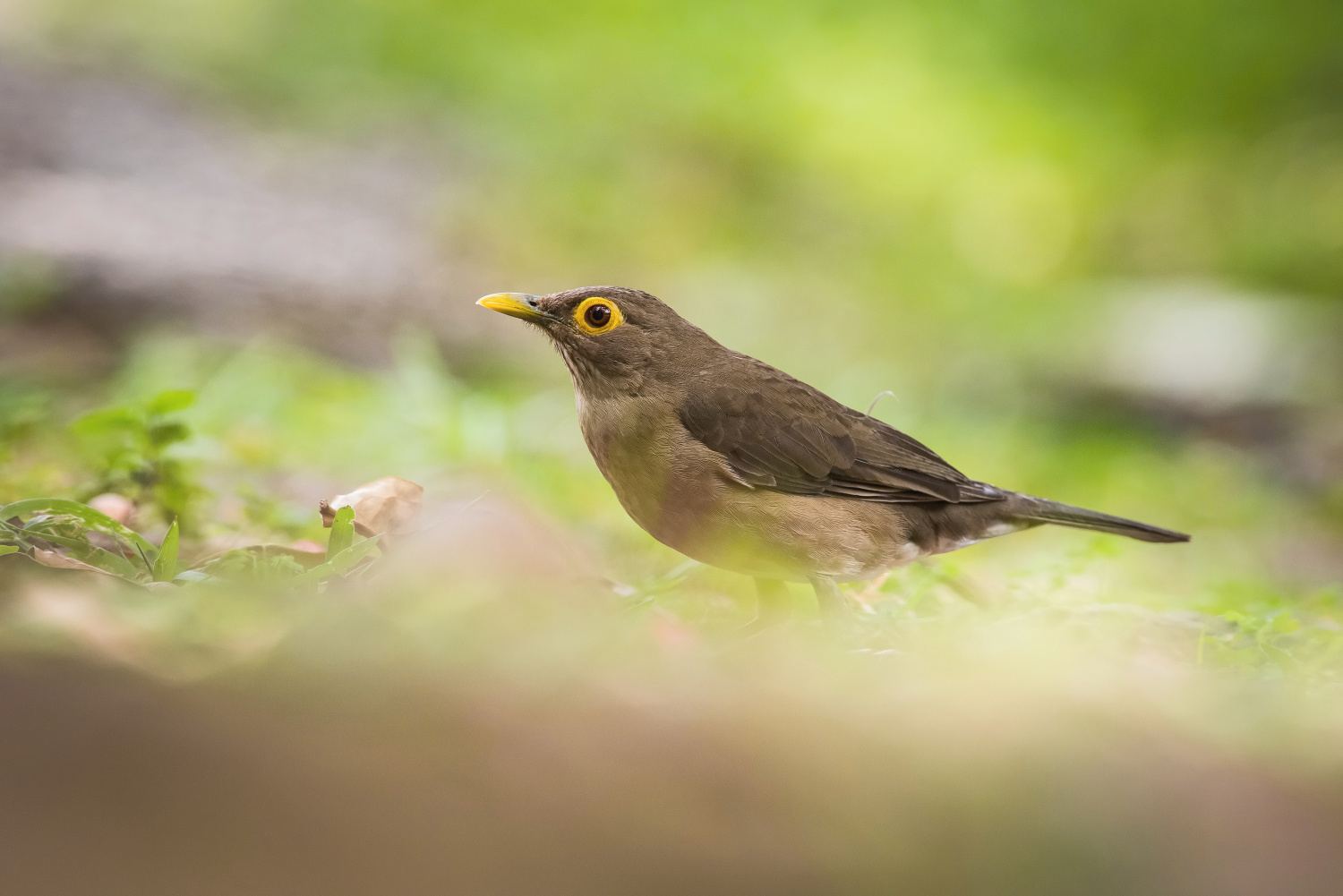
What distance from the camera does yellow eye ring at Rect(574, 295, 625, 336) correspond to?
299cm

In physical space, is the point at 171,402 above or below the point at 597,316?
below

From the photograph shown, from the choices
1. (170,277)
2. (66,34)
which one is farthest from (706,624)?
(66,34)

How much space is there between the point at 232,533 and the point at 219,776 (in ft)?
7.67

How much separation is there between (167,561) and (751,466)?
1489 mm

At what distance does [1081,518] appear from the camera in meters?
3.19

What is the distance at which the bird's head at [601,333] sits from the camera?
2.99m

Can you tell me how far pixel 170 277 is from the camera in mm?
7008

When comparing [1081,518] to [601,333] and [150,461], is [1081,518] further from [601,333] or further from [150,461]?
[150,461]

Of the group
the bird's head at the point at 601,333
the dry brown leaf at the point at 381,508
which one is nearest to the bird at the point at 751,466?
the bird's head at the point at 601,333

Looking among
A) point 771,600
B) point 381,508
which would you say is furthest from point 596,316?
point 771,600

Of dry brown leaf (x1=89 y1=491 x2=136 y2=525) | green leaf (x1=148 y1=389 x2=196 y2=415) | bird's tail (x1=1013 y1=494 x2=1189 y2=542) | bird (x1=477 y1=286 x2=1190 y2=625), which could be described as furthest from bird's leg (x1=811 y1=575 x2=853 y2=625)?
dry brown leaf (x1=89 y1=491 x2=136 y2=525)

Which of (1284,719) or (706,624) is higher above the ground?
(706,624)

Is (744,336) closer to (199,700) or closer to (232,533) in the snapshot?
(232,533)

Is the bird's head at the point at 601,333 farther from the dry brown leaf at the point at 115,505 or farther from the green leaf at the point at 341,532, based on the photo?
the dry brown leaf at the point at 115,505
